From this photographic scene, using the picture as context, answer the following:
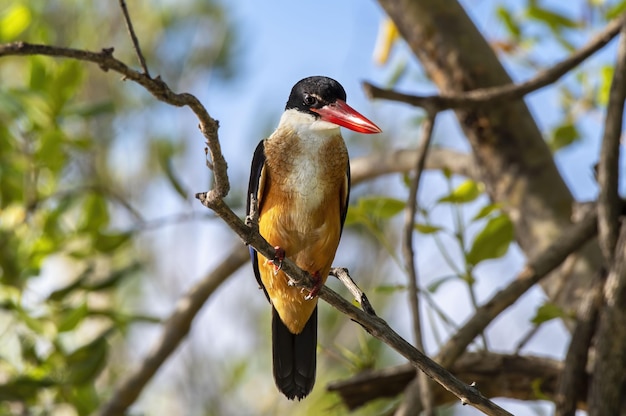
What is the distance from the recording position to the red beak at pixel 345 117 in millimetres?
2160

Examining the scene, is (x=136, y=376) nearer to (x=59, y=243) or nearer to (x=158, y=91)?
(x=59, y=243)

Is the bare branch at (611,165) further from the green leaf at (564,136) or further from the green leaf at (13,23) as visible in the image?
the green leaf at (13,23)

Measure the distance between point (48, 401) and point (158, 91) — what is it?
223cm

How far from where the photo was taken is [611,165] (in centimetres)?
273

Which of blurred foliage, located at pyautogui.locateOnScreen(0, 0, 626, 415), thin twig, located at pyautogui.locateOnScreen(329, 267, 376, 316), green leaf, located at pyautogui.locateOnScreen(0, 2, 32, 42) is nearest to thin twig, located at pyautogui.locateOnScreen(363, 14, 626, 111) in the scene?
blurred foliage, located at pyautogui.locateOnScreen(0, 0, 626, 415)

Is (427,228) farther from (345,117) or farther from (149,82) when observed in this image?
(149,82)

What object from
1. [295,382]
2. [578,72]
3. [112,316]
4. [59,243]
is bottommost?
[295,382]

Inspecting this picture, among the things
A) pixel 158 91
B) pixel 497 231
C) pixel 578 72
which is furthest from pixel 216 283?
pixel 158 91

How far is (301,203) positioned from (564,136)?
1529mm

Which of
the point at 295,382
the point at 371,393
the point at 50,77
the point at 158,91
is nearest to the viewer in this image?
the point at 158,91

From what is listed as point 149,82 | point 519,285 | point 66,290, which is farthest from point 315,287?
point 66,290

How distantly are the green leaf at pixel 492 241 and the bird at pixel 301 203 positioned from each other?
1.36 ft

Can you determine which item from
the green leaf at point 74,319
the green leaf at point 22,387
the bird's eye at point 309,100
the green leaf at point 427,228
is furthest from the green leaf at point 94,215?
the green leaf at point 427,228

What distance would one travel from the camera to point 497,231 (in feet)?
8.63
